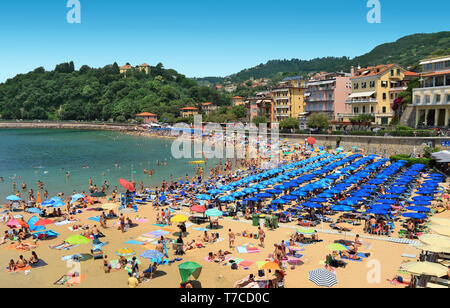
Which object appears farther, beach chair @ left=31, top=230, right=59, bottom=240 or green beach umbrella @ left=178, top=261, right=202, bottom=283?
beach chair @ left=31, top=230, right=59, bottom=240

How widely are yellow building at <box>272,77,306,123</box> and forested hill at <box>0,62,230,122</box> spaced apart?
52.7 meters

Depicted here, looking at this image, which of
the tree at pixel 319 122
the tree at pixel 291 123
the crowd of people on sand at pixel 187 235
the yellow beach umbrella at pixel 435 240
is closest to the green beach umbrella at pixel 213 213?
the crowd of people on sand at pixel 187 235

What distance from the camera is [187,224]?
21.2 m

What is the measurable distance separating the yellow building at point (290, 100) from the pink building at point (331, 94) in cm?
434

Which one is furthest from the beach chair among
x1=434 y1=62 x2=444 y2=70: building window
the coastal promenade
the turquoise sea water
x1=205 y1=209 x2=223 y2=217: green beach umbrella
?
x1=434 y1=62 x2=444 y2=70: building window

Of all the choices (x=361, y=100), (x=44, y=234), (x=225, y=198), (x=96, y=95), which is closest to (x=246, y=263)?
(x=225, y=198)

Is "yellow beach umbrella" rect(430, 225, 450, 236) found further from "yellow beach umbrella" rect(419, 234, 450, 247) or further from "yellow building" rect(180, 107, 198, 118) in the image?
"yellow building" rect(180, 107, 198, 118)

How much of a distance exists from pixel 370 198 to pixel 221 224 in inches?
441

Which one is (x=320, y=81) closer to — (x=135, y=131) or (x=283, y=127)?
(x=283, y=127)

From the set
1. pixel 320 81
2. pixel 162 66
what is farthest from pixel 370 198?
pixel 162 66

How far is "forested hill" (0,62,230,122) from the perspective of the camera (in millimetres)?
133125

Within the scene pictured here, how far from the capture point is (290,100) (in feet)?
240

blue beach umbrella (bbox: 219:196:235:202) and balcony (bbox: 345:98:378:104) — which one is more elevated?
balcony (bbox: 345:98:378:104)

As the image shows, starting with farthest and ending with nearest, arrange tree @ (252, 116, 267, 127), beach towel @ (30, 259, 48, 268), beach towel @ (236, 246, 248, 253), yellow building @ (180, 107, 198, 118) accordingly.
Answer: yellow building @ (180, 107, 198, 118) → tree @ (252, 116, 267, 127) → beach towel @ (236, 246, 248, 253) → beach towel @ (30, 259, 48, 268)
